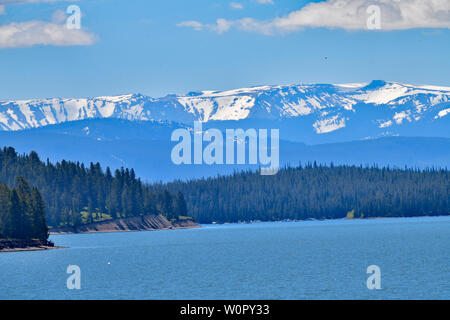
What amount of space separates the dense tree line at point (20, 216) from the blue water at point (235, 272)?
4.20m

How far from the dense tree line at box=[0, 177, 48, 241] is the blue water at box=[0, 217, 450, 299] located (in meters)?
4.20

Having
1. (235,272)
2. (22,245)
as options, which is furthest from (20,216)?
(235,272)

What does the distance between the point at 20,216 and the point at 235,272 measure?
63.2 meters

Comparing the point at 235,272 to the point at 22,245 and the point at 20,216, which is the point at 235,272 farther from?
the point at 22,245

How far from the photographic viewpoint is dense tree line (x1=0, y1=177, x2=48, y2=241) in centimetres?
17700

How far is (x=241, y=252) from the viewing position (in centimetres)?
17400

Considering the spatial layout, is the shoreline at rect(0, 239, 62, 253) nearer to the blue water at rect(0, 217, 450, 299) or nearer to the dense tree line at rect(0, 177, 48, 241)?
the dense tree line at rect(0, 177, 48, 241)

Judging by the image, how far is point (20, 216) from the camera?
7013 inches

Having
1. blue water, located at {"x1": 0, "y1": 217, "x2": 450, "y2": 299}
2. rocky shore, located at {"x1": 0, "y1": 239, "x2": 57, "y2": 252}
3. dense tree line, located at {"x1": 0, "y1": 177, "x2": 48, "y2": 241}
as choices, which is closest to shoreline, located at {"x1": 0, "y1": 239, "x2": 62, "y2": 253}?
rocky shore, located at {"x1": 0, "y1": 239, "x2": 57, "y2": 252}

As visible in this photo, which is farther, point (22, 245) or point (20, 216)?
point (22, 245)

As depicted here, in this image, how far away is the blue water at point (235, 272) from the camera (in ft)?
338

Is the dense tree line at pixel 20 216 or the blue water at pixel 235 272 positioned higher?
the dense tree line at pixel 20 216

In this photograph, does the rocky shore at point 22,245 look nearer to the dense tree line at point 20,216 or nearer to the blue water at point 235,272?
the dense tree line at point 20,216

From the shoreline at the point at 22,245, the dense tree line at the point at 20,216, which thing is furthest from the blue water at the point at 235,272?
the dense tree line at the point at 20,216
